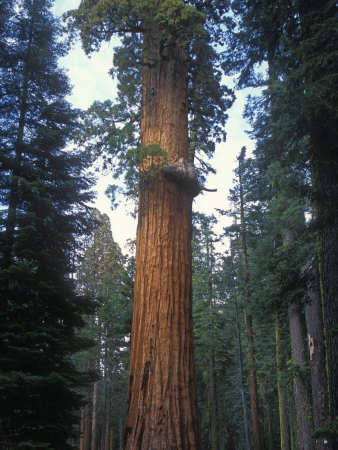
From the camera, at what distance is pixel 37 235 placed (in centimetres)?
866

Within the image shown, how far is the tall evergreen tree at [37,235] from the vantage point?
6.94 meters

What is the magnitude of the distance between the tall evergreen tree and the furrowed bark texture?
13.1ft

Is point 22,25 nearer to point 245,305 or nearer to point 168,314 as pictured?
point 168,314

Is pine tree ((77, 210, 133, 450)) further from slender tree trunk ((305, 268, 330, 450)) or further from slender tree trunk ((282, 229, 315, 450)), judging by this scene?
slender tree trunk ((305, 268, 330, 450))

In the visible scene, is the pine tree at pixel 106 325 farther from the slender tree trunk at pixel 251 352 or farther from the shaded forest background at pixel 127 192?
the slender tree trunk at pixel 251 352

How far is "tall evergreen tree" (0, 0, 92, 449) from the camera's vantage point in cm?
694

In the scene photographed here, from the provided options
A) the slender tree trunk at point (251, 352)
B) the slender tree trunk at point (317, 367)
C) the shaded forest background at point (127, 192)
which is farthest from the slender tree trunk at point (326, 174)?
the slender tree trunk at point (251, 352)

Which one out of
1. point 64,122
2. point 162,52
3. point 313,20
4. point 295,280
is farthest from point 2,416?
point 313,20

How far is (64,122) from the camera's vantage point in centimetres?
1123

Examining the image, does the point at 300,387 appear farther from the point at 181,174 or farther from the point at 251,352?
the point at 181,174

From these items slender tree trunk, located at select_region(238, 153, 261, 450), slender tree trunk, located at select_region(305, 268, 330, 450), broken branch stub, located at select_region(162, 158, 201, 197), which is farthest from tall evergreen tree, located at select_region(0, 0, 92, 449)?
slender tree trunk, located at select_region(238, 153, 261, 450)

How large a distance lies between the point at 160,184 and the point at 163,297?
4.79ft

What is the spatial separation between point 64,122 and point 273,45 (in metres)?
7.17

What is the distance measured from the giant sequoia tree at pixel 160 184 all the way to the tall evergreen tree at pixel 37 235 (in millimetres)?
4083
